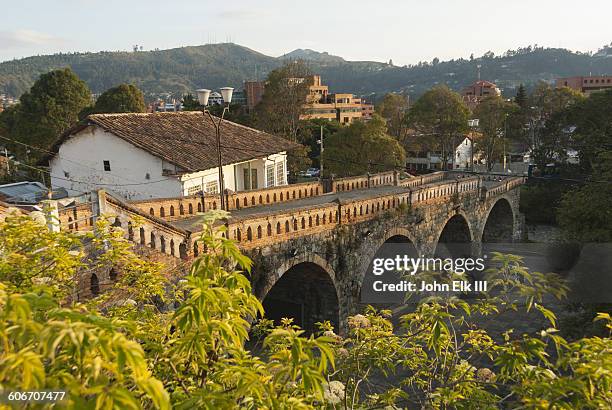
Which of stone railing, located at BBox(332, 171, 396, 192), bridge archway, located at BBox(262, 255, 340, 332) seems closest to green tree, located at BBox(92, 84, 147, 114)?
stone railing, located at BBox(332, 171, 396, 192)

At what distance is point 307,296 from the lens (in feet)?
58.0

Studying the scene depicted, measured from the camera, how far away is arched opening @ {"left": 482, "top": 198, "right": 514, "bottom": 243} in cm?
3678

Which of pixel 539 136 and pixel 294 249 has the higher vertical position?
pixel 539 136

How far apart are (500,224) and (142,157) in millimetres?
29369

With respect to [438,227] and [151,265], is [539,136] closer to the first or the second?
[438,227]

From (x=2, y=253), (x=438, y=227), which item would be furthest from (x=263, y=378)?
(x=438, y=227)

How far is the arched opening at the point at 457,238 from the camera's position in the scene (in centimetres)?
2757

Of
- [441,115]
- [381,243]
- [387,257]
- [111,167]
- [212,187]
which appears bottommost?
[387,257]

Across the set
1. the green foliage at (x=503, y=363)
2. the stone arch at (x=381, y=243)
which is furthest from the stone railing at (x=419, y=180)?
the green foliage at (x=503, y=363)

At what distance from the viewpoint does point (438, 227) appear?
2395 centimetres

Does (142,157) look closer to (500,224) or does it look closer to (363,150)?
(363,150)

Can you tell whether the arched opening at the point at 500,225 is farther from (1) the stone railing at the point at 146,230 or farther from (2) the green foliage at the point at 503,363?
(2) the green foliage at the point at 503,363

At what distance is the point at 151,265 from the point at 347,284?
12.0m

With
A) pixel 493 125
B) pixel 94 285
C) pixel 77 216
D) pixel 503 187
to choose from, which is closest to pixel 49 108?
pixel 77 216
